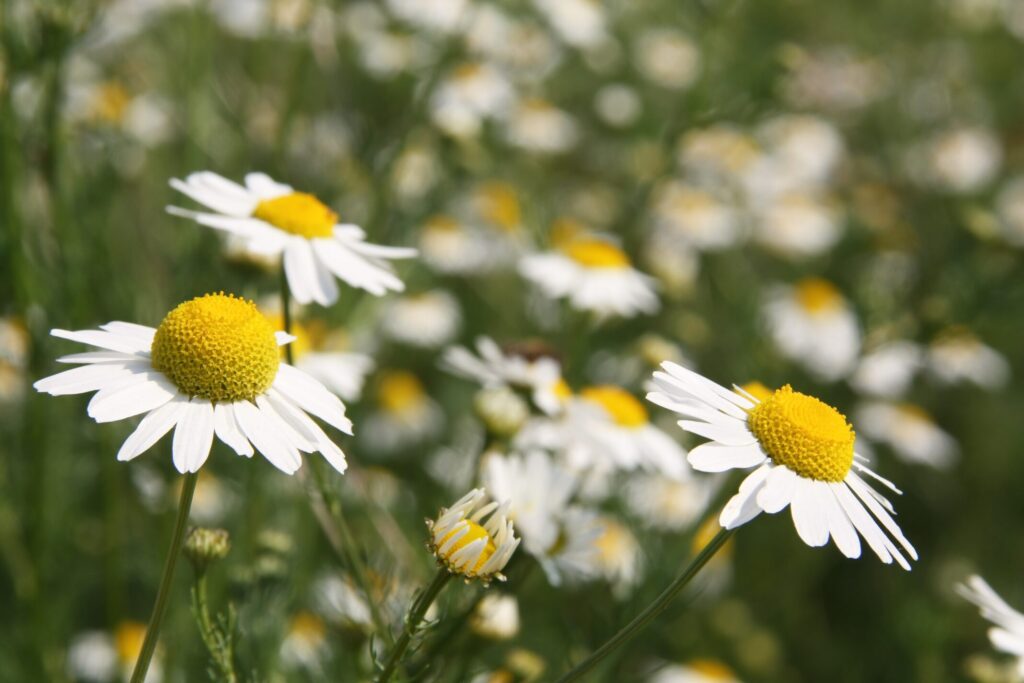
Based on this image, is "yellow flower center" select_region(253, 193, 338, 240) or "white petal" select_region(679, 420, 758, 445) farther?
"yellow flower center" select_region(253, 193, 338, 240)

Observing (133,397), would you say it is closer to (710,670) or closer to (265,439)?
(265,439)

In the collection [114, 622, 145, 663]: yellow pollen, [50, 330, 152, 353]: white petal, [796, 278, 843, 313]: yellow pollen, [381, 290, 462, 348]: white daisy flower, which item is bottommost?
[381, 290, 462, 348]: white daisy flower

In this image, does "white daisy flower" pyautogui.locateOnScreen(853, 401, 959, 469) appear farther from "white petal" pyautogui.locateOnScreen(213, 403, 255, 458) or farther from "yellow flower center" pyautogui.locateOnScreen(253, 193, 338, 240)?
"white petal" pyautogui.locateOnScreen(213, 403, 255, 458)

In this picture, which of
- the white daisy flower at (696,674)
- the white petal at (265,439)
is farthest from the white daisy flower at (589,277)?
the white petal at (265,439)

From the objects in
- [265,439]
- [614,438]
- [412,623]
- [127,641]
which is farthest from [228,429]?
[127,641]

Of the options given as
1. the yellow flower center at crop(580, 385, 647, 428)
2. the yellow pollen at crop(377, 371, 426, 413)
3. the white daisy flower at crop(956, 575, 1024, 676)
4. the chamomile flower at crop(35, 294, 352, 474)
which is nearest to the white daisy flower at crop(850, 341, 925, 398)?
the yellow pollen at crop(377, 371, 426, 413)

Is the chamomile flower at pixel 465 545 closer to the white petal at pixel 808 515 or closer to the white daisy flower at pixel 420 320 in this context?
the white petal at pixel 808 515

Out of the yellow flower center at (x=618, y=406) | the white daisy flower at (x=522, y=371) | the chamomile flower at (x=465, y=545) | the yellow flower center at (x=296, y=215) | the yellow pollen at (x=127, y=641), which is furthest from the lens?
the yellow pollen at (x=127, y=641)
